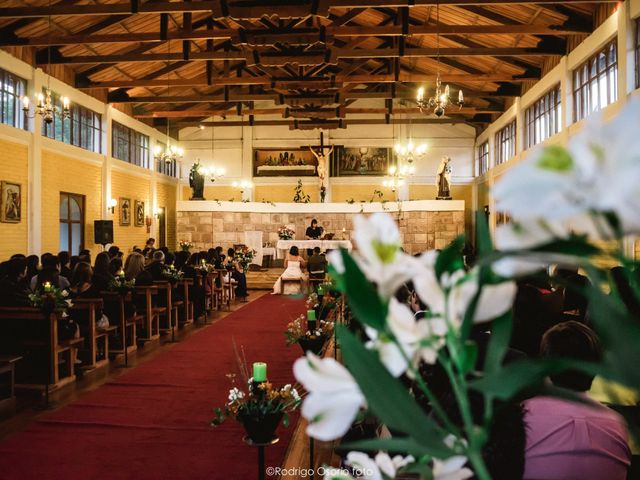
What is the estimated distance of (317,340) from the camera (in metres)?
5.04

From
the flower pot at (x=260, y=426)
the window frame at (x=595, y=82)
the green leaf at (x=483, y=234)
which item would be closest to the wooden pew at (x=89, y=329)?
the flower pot at (x=260, y=426)

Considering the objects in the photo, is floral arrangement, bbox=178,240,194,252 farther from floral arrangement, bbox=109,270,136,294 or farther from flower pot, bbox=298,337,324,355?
flower pot, bbox=298,337,324,355

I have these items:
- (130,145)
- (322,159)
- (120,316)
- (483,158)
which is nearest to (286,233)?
(322,159)

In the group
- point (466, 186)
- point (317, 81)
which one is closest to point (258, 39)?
point (317, 81)

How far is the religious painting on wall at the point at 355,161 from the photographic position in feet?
70.3

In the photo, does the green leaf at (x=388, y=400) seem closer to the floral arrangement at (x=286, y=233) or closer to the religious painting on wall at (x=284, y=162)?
the floral arrangement at (x=286, y=233)

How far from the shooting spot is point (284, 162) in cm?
2183

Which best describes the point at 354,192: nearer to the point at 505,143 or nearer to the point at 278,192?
the point at 278,192

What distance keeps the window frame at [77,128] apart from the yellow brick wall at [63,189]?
1.51ft

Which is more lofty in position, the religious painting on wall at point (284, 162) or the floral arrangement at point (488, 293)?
the religious painting on wall at point (284, 162)

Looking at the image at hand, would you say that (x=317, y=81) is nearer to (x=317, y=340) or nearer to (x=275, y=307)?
(x=275, y=307)

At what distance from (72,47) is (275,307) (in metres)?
7.18

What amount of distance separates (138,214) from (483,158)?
1188cm

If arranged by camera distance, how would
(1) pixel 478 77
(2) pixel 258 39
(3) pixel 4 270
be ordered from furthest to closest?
(1) pixel 478 77 → (2) pixel 258 39 → (3) pixel 4 270
